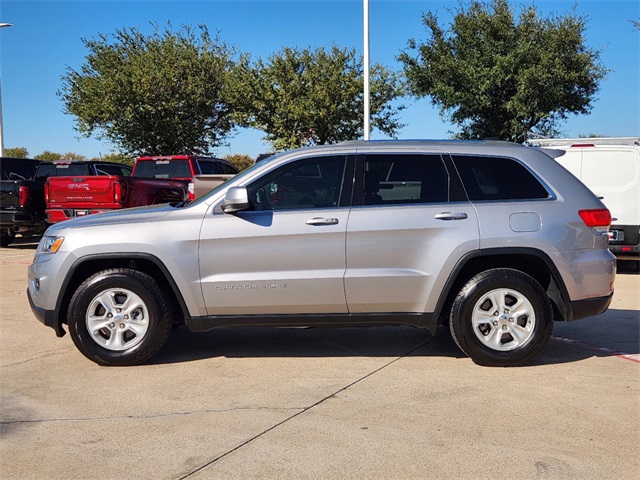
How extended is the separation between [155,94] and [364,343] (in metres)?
23.4

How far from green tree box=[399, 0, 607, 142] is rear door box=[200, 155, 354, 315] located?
1860 centimetres

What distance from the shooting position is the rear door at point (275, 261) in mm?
5625

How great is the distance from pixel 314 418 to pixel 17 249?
13460 mm

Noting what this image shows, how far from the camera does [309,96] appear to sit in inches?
1075

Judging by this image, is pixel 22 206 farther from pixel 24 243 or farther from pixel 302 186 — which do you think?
pixel 302 186

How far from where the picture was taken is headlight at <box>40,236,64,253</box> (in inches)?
228

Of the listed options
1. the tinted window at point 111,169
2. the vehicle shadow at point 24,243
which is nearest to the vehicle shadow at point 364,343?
the tinted window at point 111,169

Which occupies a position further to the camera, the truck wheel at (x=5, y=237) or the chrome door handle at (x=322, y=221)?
the truck wheel at (x=5, y=237)

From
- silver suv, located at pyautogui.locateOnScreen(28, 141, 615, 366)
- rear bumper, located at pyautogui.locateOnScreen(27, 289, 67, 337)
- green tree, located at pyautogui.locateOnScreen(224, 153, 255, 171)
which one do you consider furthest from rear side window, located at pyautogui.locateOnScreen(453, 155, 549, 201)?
green tree, located at pyautogui.locateOnScreen(224, 153, 255, 171)

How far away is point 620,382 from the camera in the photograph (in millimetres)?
5336

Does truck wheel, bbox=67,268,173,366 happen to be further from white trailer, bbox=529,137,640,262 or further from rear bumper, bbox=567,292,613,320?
white trailer, bbox=529,137,640,262

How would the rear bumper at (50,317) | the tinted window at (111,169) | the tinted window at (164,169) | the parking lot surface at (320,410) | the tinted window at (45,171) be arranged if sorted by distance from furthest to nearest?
the tinted window at (45,171) → the tinted window at (111,169) → the tinted window at (164,169) → the rear bumper at (50,317) → the parking lot surface at (320,410)

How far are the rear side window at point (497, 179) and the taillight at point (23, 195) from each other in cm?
1174

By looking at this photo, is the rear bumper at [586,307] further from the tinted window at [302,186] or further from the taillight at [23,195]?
the taillight at [23,195]
